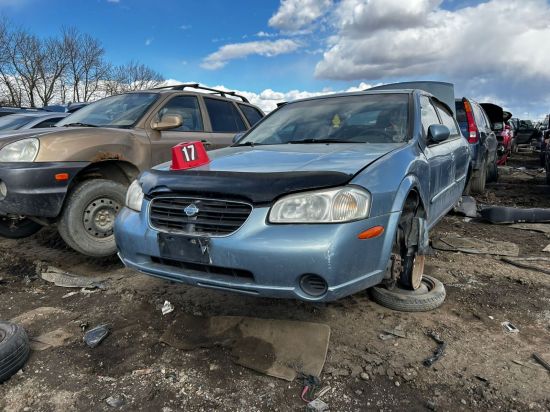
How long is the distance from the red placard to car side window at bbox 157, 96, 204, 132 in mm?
2129

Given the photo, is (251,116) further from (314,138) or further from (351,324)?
(351,324)

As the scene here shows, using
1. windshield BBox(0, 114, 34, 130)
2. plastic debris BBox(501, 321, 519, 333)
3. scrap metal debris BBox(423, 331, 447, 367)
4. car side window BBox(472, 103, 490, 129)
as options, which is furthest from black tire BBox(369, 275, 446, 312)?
windshield BBox(0, 114, 34, 130)

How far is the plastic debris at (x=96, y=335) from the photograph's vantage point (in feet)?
8.91

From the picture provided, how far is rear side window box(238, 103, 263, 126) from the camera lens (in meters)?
6.09

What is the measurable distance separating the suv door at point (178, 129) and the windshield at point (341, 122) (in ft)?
3.57

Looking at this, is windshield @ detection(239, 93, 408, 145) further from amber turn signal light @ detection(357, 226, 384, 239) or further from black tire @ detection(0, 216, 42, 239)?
black tire @ detection(0, 216, 42, 239)

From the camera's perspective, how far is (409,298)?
10.1ft

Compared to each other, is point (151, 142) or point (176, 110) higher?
point (176, 110)

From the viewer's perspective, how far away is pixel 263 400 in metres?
2.15

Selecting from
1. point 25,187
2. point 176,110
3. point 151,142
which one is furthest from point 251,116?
point 25,187

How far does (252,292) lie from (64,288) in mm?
2210

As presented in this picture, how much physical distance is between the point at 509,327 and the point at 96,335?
2696 mm

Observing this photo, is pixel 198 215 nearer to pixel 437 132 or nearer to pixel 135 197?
pixel 135 197

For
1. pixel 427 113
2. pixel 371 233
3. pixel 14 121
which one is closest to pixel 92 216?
pixel 371 233
